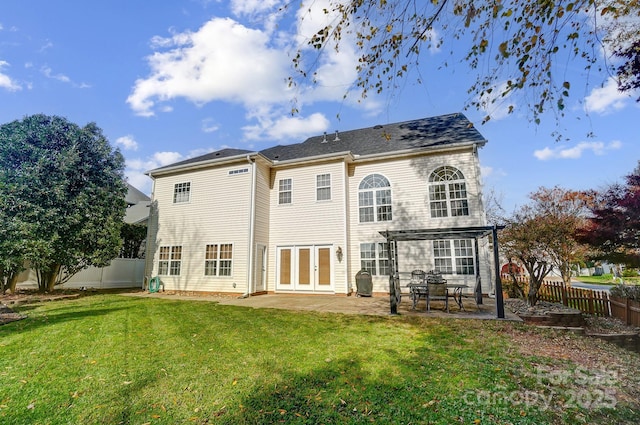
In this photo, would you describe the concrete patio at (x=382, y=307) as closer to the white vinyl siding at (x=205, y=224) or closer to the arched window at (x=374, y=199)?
the white vinyl siding at (x=205, y=224)

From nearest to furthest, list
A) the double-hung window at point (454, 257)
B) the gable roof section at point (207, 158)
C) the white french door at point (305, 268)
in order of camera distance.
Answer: the double-hung window at point (454, 257), the white french door at point (305, 268), the gable roof section at point (207, 158)

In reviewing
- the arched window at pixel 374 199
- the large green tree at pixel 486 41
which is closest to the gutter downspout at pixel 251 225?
the arched window at pixel 374 199

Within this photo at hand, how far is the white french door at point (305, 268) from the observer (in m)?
12.8

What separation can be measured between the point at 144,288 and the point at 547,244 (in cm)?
1670

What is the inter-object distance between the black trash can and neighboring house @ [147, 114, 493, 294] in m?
0.54

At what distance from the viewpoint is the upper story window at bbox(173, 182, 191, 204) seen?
47.8ft

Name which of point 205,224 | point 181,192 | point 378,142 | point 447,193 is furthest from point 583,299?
point 181,192

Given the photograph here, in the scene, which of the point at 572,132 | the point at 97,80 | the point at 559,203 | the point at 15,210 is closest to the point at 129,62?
the point at 97,80

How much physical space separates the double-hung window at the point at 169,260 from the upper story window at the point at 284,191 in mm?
5419

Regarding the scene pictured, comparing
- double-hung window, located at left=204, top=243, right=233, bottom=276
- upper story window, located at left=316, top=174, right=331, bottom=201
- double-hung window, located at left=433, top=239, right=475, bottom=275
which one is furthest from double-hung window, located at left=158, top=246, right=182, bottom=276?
double-hung window, located at left=433, top=239, right=475, bottom=275

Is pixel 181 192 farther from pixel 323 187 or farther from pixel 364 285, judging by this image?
pixel 364 285

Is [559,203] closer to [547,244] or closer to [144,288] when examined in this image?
[547,244]

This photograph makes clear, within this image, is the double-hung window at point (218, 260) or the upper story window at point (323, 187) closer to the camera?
the double-hung window at point (218, 260)

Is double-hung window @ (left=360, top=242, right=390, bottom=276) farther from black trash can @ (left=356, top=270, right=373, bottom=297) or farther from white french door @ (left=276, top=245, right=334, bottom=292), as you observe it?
white french door @ (left=276, top=245, right=334, bottom=292)
